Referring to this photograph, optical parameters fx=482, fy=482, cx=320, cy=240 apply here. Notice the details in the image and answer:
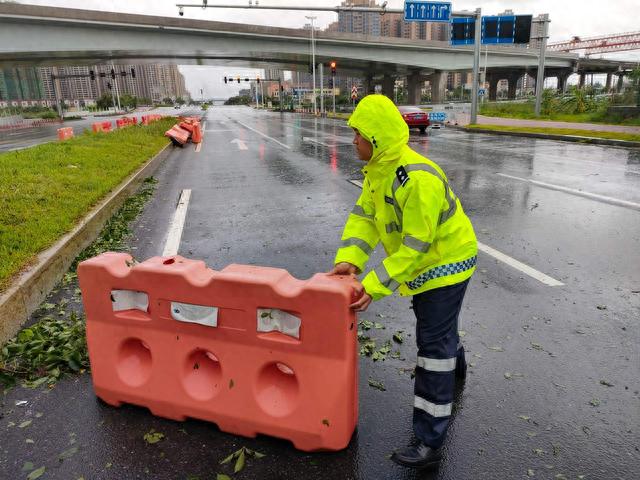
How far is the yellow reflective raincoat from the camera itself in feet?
7.25

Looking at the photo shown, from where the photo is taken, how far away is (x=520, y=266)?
5.14 meters

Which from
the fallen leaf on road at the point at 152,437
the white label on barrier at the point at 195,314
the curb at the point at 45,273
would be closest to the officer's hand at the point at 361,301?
the white label on barrier at the point at 195,314

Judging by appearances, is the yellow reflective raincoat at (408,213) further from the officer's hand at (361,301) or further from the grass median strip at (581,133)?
the grass median strip at (581,133)

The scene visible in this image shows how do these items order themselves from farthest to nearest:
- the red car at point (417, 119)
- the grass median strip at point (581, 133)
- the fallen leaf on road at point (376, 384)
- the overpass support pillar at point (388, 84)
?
the overpass support pillar at point (388, 84)
the red car at point (417, 119)
the grass median strip at point (581, 133)
the fallen leaf on road at point (376, 384)

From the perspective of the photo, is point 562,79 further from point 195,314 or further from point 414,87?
point 195,314

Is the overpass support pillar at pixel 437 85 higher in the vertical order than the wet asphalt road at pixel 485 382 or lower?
higher

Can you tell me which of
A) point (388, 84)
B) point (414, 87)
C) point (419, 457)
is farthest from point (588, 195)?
point (388, 84)

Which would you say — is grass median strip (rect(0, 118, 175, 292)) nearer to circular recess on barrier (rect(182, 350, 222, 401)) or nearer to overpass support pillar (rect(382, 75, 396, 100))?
circular recess on barrier (rect(182, 350, 222, 401))

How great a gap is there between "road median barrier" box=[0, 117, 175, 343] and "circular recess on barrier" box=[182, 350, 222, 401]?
1.86 meters

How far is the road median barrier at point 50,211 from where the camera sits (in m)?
4.27

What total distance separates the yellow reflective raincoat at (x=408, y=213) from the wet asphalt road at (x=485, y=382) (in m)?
0.93

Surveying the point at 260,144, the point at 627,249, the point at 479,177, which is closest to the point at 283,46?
the point at 260,144

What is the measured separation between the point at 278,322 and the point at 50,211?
549cm

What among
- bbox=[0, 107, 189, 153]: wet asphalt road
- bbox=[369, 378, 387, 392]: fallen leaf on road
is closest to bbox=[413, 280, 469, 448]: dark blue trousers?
bbox=[369, 378, 387, 392]: fallen leaf on road
